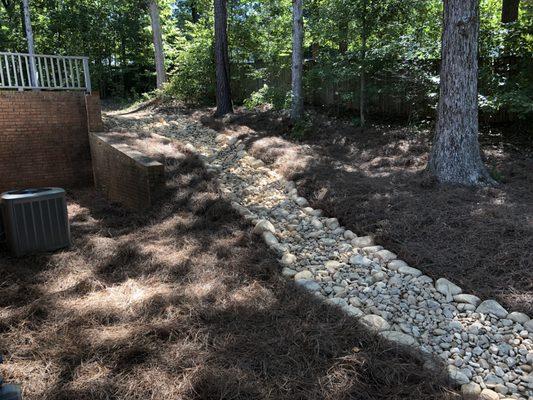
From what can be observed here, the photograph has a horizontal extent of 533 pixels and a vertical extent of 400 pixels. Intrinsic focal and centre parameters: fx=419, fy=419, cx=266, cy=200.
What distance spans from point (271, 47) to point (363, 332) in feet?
36.7

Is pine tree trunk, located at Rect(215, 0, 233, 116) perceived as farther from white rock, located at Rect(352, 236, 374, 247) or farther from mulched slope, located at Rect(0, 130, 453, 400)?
white rock, located at Rect(352, 236, 374, 247)

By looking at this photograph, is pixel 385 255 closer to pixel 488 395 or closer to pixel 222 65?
pixel 488 395

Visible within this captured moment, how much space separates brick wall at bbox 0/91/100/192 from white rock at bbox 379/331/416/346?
7.18 metres

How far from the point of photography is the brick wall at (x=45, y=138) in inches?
302

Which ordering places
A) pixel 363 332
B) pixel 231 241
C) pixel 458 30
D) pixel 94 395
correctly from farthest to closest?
pixel 458 30, pixel 231 241, pixel 363 332, pixel 94 395

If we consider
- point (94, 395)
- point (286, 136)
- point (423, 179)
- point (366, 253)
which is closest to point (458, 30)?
point (423, 179)

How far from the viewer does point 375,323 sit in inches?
135

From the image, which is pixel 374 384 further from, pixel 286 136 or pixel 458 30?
pixel 286 136

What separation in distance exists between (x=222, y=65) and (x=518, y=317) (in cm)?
994

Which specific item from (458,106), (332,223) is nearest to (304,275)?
(332,223)

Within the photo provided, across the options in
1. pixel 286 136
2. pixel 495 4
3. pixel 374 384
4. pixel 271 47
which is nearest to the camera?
pixel 374 384

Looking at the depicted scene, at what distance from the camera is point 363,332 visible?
3281mm

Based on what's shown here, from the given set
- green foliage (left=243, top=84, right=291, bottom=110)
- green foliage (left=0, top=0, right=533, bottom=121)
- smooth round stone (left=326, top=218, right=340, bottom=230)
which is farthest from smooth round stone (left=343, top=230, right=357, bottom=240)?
green foliage (left=243, top=84, right=291, bottom=110)

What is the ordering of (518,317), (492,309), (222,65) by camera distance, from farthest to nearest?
(222,65) < (492,309) < (518,317)
